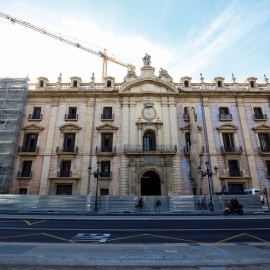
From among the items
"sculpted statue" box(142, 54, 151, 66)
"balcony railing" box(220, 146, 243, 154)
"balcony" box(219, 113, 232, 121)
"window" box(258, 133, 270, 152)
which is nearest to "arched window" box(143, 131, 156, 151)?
→ "balcony railing" box(220, 146, 243, 154)

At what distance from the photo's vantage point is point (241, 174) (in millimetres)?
22922

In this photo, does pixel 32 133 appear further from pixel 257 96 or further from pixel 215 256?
pixel 257 96

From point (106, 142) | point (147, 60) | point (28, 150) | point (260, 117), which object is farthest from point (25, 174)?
point (260, 117)

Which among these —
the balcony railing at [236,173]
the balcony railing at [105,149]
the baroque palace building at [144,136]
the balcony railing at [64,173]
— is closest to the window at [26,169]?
the baroque palace building at [144,136]

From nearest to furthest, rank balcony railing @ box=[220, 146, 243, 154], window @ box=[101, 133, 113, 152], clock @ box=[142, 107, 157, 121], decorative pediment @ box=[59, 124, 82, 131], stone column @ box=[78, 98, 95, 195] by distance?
stone column @ box=[78, 98, 95, 195] → balcony railing @ box=[220, 146, 243, 154] → window @ box=[101, 133, 113, 152] → decorative pediment @ box=[59, 124, 82, 131] → clock @ box=[142, 107, 157, 121]

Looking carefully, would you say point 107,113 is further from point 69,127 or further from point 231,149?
point 231,149

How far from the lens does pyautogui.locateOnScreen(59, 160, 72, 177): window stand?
23.1 meters

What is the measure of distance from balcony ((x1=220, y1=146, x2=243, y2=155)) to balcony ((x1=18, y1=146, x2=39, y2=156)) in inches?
862

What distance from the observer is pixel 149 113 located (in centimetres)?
2550

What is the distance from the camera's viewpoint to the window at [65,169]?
23.1 m

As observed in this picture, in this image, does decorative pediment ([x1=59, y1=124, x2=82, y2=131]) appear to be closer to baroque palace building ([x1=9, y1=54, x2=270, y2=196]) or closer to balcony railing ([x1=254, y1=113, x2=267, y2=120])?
baroque palace building ([x1=9, y1=54, x2=270, y2=196])

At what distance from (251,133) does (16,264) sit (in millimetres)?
27055

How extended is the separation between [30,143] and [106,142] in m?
9.26

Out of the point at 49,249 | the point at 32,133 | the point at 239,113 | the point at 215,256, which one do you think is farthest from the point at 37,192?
the point at 239,113
